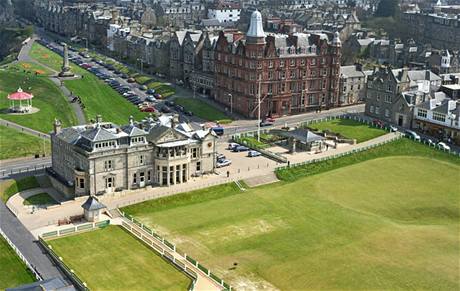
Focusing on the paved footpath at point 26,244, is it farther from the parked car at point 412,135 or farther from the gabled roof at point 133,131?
the parked car at point 412,135

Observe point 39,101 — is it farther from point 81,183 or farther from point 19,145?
point 81,183

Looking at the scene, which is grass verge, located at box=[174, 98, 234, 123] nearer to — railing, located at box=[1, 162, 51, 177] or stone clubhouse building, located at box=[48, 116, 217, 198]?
stone clubhouse building, located at box=[48, 116, 217, 198]

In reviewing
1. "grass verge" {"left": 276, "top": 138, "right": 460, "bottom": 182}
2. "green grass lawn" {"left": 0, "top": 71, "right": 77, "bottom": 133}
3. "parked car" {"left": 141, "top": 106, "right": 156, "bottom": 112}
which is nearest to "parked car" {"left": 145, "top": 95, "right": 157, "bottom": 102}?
"parked car" {"left": 141, "top": 106, "right": 156, "bottom": 112}

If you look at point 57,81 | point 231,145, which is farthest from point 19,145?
point 57,81

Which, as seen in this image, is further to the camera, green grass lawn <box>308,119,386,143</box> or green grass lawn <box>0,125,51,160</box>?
green grass lawn <box>308,119,386,143</box>


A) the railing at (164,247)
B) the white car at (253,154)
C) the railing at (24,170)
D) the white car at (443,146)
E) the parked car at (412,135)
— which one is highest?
the parked car at (412,135)

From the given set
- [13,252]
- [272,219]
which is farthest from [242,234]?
[13,252]

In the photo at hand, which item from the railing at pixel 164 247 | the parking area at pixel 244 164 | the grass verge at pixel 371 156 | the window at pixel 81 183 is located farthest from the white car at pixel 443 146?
the window at pixel 81 183
